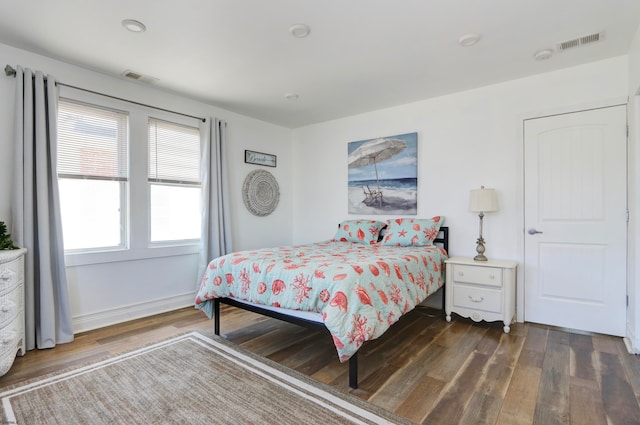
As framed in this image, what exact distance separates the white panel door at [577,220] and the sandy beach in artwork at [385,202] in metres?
1.23

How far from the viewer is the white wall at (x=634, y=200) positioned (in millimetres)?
2496

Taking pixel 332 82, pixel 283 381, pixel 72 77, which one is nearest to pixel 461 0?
pixel 332 82

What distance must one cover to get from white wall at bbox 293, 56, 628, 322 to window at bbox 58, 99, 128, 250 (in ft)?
9.08

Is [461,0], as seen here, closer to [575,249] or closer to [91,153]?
[575,249]

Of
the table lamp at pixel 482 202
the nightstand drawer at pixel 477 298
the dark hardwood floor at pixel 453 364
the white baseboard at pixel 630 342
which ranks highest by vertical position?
the table lamp at pixel 482 202

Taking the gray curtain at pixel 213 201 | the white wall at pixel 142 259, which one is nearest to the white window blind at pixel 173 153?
the gray curtain at pixel 213 201

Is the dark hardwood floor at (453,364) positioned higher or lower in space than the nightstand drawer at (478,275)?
lower

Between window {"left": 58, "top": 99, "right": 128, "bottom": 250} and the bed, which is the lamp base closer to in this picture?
the bed

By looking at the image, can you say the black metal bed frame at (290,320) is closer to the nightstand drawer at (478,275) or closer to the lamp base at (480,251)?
the nightstand drawer at (478,275)

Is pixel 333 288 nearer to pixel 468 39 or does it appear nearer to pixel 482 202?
pixel 482 202

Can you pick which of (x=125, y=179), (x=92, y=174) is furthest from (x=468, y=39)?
(x=92, y=174)

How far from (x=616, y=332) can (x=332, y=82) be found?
3463 millimetres

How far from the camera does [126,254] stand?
11.1ft

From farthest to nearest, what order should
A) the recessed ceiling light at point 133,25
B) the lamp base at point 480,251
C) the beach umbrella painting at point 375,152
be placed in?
the beach umbrella painting at point 375,152 → the lamp base at point 480,251 → the recessed ceiling light at point 133,25
